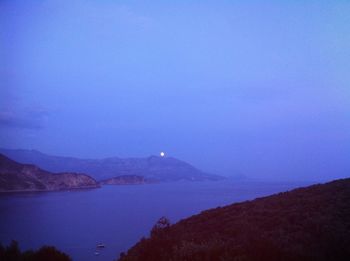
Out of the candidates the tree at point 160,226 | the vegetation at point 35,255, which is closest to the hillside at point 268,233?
the tree at point 160,226

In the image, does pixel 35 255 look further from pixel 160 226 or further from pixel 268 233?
pixel 268 233

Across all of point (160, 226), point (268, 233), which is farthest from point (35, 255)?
point (268, 233)

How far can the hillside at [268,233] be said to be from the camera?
371 inches

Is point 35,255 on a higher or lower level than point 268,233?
lower

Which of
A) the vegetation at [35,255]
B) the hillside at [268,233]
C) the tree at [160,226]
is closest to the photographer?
the hillside at [268,233]

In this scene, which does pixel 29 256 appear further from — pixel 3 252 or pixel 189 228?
pixel 189 228

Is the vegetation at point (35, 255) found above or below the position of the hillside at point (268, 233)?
below

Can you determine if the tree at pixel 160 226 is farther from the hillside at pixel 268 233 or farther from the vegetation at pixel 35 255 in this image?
the vegetation at pixel 35 255

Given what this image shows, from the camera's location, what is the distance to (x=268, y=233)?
530 inches

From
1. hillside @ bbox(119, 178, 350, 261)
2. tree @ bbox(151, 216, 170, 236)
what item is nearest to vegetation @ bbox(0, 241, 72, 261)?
hillside @ bbox(119, 178, 350, 261)

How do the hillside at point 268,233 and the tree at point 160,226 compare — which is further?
the tree at point 160,226

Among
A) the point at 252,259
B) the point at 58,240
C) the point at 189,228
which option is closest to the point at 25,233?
the point at 58,240

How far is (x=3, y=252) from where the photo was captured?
1176 centimetres

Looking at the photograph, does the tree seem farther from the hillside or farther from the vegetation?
the vegetation
